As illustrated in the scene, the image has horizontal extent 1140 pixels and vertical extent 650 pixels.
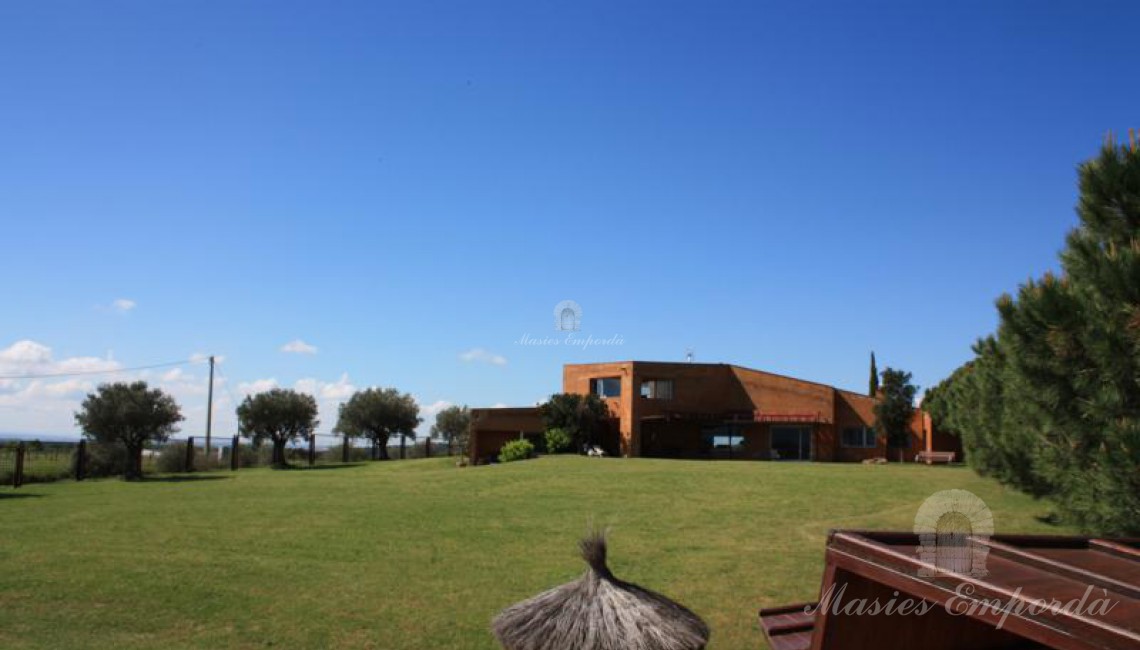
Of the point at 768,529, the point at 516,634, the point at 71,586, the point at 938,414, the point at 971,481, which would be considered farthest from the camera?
the point at 938,414

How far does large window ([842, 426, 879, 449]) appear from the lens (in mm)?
38625

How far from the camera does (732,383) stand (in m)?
42.0

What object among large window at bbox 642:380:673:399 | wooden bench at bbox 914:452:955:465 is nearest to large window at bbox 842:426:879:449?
wooden bench at bbox 914:452:955:465

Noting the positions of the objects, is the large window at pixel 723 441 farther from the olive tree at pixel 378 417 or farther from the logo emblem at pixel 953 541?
the logo emblem at pixel 953 541

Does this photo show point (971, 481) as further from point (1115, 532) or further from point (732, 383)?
point (732, 383)

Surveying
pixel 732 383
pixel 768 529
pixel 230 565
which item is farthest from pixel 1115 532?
pixel 732 383

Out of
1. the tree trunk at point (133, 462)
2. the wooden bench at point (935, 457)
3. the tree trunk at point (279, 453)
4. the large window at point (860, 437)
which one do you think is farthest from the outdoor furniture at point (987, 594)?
the tree trunk at point (279, 453)

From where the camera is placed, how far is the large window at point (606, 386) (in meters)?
41.9

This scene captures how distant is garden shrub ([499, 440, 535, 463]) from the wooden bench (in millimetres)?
18295

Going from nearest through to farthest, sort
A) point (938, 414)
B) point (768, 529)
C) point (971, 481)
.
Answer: point (768, 529)
point (971, 481)
point (938, 414)

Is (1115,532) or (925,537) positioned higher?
(925,537)

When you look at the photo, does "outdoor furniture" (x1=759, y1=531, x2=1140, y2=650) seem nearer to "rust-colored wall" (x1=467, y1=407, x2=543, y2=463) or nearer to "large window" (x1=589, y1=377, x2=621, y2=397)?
"rust-colored wall" (x1=467, y1=407, x2=543, y2=463)

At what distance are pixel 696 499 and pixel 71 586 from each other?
527 inches

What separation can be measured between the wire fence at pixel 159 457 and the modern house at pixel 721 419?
35.2 feet
